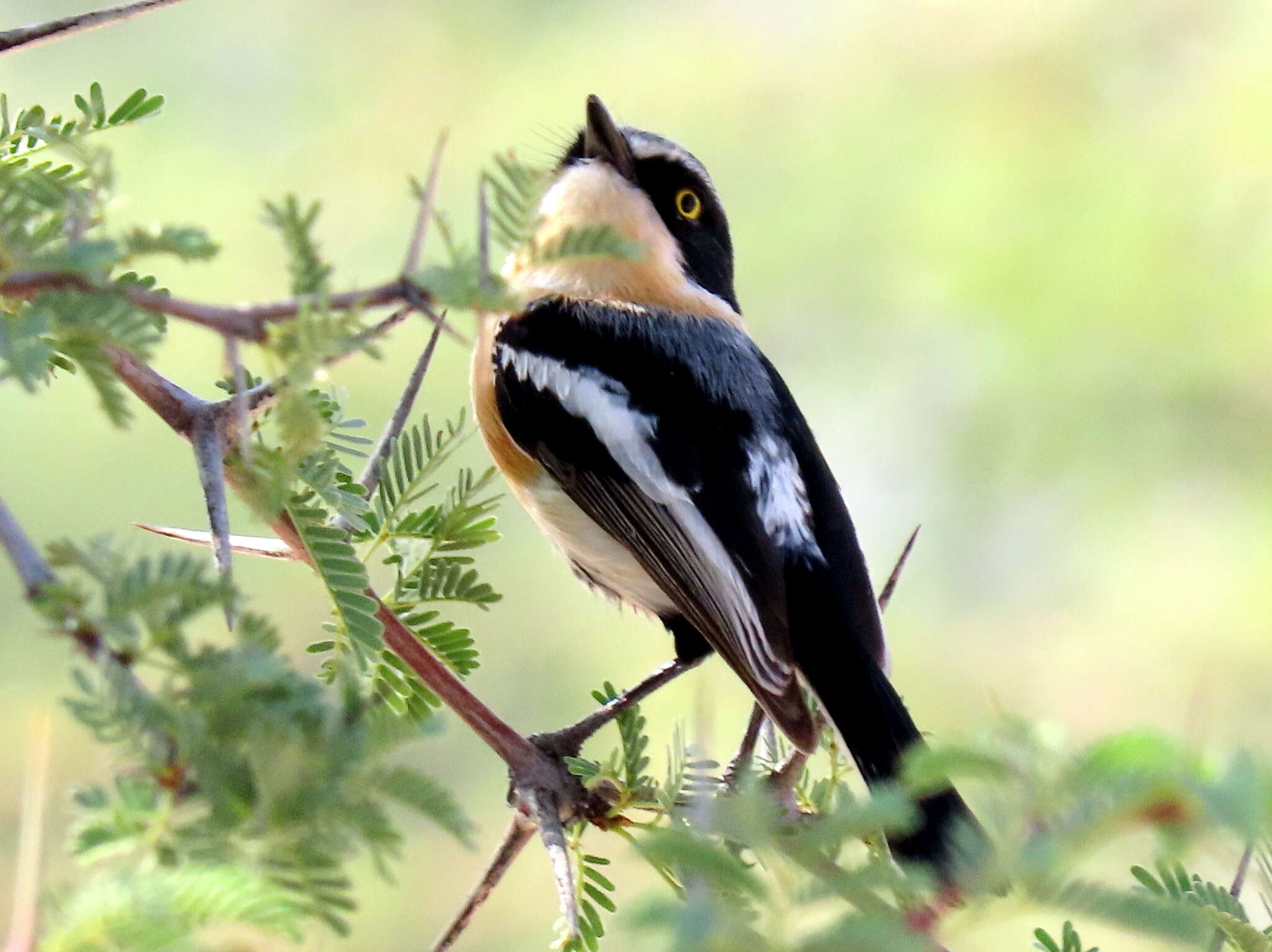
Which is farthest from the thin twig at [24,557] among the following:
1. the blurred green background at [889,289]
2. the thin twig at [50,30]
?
the blurred green background at [889,289]

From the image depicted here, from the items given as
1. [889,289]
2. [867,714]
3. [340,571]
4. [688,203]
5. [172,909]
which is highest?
[889,289]

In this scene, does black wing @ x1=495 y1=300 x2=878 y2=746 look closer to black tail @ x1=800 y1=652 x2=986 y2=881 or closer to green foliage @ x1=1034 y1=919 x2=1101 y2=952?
black tail @ x1=800 y1=652 x2=986 y2=881

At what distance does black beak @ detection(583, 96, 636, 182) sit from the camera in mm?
3617

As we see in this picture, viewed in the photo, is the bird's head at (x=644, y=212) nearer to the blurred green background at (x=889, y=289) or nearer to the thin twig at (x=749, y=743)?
the thin twig at (x=749, y=743)

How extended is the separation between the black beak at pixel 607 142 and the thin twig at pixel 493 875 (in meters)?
2.12

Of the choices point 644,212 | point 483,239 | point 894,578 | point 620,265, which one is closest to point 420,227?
point 483,239

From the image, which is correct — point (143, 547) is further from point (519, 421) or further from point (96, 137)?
point (519, 421)

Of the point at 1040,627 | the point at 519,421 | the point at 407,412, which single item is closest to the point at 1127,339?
the point at 1040,627

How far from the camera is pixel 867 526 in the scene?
7402 mm

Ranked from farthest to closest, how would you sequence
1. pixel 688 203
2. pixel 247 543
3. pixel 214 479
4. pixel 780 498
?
pixel 688 203
pixel 780 498
pixel 247 543
pixel 214 479

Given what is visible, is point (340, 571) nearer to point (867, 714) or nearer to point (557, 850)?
point (557, 850)

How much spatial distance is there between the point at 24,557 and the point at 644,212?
275 centimetres

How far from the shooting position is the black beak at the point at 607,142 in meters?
3.62

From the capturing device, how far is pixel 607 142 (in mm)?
3645
